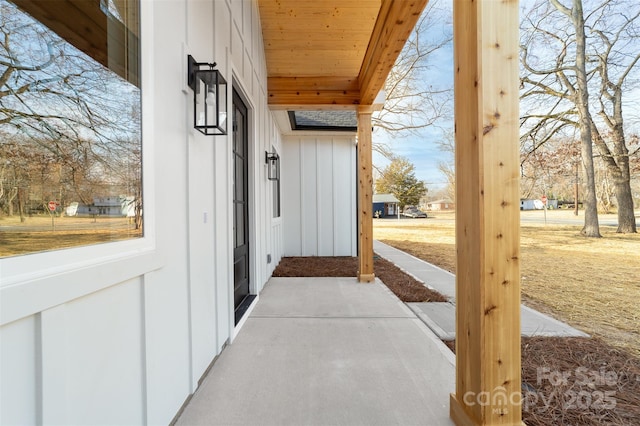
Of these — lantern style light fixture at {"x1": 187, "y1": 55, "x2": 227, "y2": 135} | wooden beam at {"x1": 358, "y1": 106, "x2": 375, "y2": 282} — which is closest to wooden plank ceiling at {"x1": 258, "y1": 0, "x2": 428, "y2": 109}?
wooden beam at {"x1": 358, "y1": 106, "x2": 375, "y2": 282}

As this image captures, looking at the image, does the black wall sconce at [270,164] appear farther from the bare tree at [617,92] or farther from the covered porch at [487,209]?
the bare tree at [617,92]

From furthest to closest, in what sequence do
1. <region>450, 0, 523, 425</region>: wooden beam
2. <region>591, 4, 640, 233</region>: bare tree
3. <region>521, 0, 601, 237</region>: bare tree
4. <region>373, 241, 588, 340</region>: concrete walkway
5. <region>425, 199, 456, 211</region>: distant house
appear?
<region>425, 199, 456, 211</region>: distant house, <region>521, 0, 601, 237</region>: bare tree, <region>591, 4, 640, 233</region>: bare tree, <region>373, 241, 588, 340</region>: concrete walkway, <region>450, 0, 523, 425</region>: wooden beam

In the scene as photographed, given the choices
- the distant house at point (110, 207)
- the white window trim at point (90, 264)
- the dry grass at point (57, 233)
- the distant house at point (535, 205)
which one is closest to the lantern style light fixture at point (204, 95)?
the white window trim at point (90, 264)

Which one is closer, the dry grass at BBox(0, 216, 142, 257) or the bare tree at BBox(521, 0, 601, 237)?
the dry grass at BBox(0, 216, 142, 257)

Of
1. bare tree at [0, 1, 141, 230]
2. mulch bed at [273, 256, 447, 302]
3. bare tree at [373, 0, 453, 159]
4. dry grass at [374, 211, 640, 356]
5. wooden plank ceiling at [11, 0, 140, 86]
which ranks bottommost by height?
dry grass at [374, 211, 640, 356]

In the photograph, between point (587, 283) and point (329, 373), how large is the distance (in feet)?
15.8

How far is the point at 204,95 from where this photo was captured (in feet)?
5.92

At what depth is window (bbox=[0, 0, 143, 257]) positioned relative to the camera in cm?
79

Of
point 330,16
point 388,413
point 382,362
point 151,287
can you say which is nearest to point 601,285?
point 382,362

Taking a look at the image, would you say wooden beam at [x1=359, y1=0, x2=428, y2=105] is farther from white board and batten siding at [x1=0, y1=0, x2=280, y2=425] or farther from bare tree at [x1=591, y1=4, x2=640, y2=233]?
bare tree at [x1=591, y1=4, x2=640, y2=233]

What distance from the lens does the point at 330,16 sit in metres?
3.91

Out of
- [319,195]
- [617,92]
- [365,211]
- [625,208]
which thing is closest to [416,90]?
[617,92]

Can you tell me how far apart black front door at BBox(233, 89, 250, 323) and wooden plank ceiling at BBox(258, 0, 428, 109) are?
5.00 ft

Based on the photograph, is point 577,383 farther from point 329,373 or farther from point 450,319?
point 329,373
